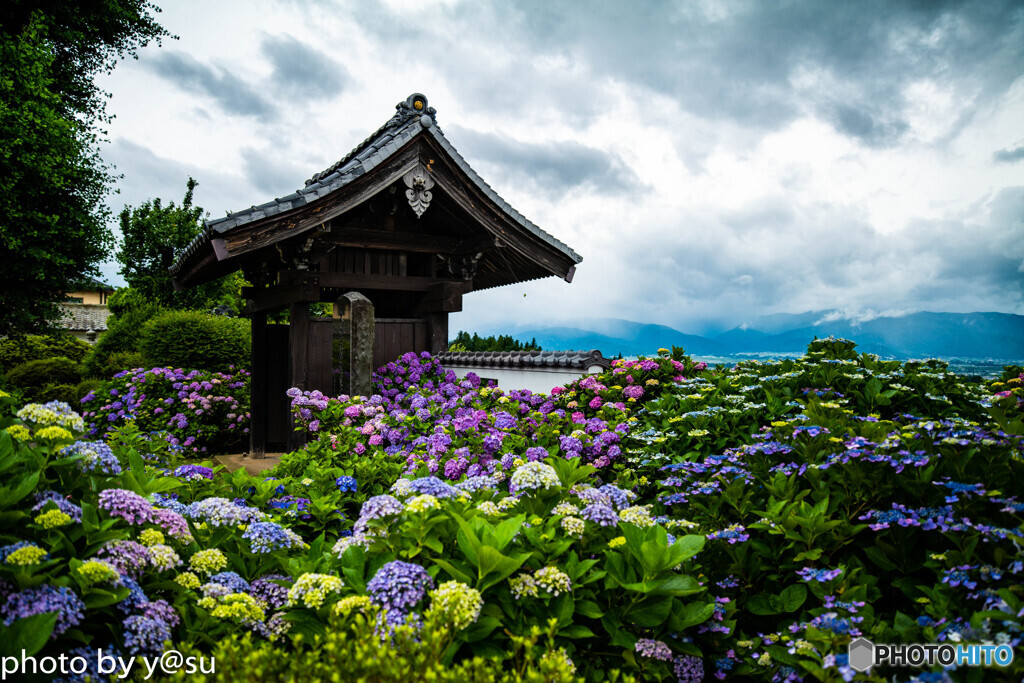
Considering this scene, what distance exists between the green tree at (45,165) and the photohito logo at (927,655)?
16.7 meters

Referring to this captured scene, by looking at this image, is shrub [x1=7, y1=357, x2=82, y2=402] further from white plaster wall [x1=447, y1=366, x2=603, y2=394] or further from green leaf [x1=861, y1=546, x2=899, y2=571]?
green leaf [x1=861, y1=546, x2=899, y2=571]

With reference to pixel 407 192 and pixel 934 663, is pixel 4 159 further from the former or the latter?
pixel 934 663

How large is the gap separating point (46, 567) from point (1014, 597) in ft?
10.8

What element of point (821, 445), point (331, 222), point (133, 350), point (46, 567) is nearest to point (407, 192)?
point (331, 222)

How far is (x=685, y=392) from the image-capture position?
5.92 meters

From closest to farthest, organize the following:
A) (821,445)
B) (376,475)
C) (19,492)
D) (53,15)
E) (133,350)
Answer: (19,492) < (821,445) < (376,475) < (53,15) < (133,350)

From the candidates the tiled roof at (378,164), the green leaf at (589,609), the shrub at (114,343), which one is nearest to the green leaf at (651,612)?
the green leaf at (589,609)

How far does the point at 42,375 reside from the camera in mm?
17703

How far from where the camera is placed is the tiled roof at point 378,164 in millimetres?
6742

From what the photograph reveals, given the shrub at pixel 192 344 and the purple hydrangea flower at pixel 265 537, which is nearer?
the purple hydrangea flower at pixel 265 537

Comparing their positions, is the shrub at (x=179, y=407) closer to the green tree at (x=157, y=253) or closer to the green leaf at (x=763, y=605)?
the green leaf at (x=763, y=605)

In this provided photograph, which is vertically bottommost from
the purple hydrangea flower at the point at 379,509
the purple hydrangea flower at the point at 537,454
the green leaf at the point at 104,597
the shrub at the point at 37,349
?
the green leaf at the point at 104,597

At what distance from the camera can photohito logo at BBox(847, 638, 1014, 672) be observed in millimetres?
1932

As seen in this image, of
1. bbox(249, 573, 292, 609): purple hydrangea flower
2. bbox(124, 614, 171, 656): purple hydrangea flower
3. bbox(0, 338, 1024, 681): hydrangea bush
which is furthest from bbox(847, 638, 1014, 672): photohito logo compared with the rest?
bbox(124, 614, 171, 656): purple hydrangea flower
